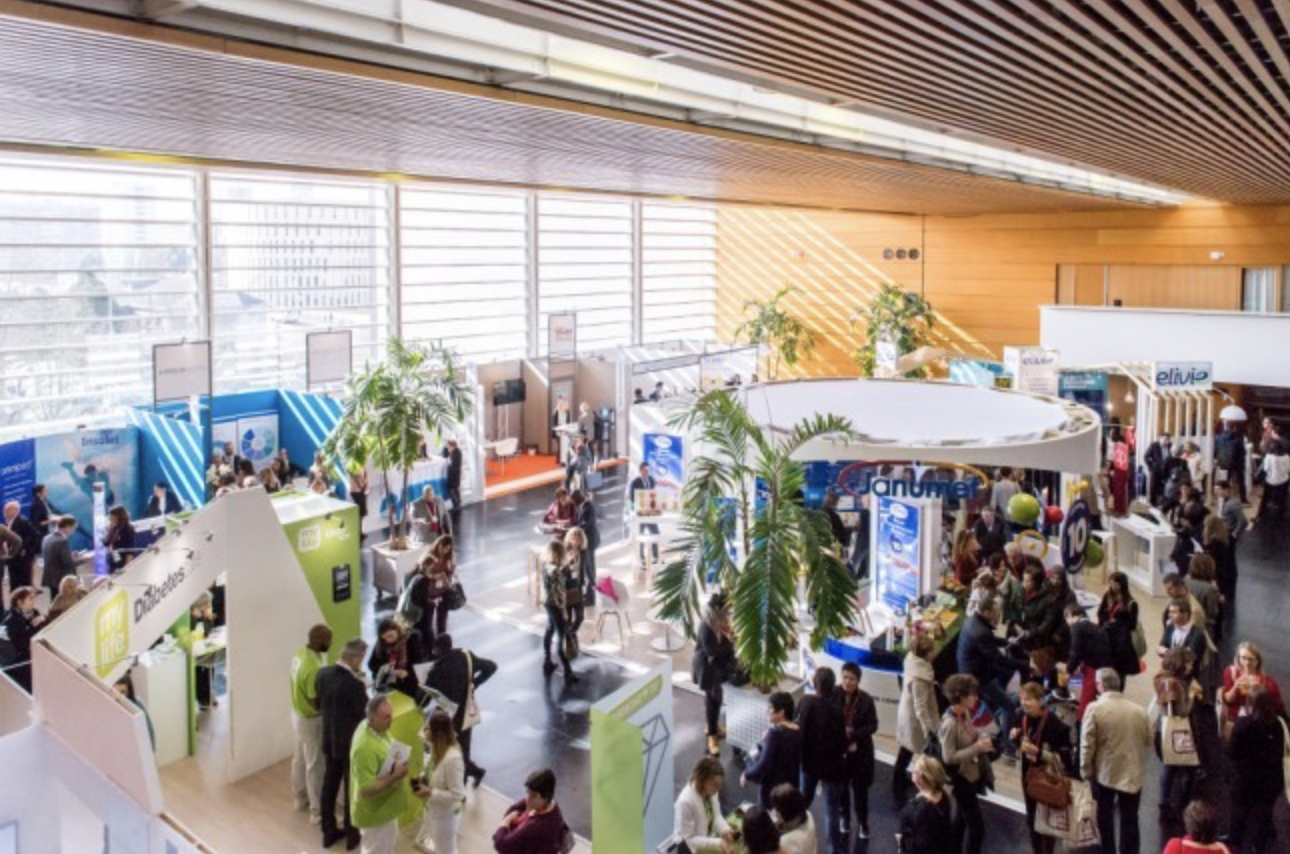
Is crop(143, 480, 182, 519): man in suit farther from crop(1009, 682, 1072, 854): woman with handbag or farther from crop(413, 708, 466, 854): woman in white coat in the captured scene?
crop(1009, 682, 1072, 854): woman with handbag

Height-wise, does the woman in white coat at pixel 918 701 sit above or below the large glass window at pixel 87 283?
below

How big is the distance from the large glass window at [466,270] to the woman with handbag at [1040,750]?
14.7 meters

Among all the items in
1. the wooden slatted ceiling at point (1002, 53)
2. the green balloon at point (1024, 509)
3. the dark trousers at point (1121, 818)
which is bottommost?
the dark trousers at point (1121, 818)

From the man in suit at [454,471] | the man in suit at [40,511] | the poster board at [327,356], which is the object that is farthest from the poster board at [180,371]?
the man in suit at [454,471]

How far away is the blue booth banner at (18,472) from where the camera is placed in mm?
12344

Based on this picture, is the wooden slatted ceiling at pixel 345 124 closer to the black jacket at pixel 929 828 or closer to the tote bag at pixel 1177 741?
the black jacket at pixel 929 828

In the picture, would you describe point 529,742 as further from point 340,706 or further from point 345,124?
point 345,124

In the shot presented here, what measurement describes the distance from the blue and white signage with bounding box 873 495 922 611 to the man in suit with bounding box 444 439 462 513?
23.0 ft

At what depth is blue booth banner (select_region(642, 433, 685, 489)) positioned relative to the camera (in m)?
13.3

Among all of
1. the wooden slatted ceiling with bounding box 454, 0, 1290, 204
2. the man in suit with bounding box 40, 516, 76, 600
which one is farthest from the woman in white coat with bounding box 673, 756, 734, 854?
the man in suit with bounding box 40, 516, 76, 600

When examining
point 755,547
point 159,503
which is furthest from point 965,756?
point 159,503

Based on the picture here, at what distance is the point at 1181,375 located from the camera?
15.7m

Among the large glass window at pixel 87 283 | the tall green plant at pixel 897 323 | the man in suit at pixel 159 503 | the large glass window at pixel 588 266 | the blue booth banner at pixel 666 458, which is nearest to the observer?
the man in suit at pixel 159 503

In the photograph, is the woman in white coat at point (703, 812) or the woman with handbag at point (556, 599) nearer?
the woman in white coat at point (703, 812)
